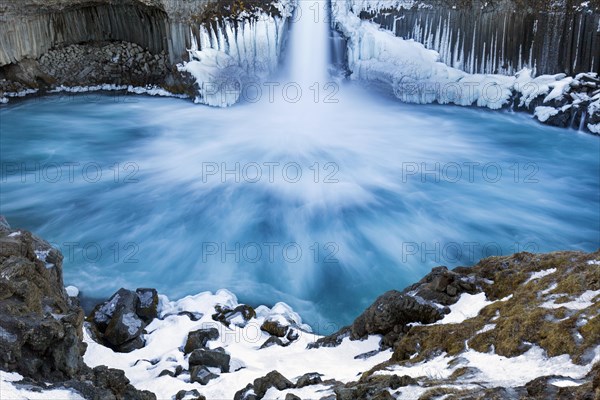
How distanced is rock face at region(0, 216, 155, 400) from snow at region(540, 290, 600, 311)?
3.38 metres

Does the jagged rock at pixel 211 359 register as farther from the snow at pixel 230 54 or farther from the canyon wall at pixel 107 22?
the canyon wall at pixel 107 22

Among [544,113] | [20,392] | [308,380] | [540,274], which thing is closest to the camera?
[20,392]

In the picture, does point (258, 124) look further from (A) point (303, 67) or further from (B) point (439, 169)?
(B) point (439, 169)

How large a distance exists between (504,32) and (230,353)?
13.1 meters

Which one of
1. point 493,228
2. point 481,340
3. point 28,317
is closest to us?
point 28,317

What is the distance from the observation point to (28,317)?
430 centimetres

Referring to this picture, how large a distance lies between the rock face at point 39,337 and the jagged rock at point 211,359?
1.44 m

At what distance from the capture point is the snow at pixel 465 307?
564cm

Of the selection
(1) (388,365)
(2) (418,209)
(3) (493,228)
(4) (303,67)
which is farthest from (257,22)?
(1) (388,365)

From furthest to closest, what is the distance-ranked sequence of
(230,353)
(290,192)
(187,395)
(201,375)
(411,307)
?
(290,192), (230,353), (201,375), (411,307), (187,395)

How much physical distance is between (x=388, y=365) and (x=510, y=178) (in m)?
9.08

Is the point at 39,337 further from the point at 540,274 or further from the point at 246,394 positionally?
the point at 540,274

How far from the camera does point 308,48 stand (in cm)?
1872

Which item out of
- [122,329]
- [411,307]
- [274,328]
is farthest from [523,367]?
[122,329]
